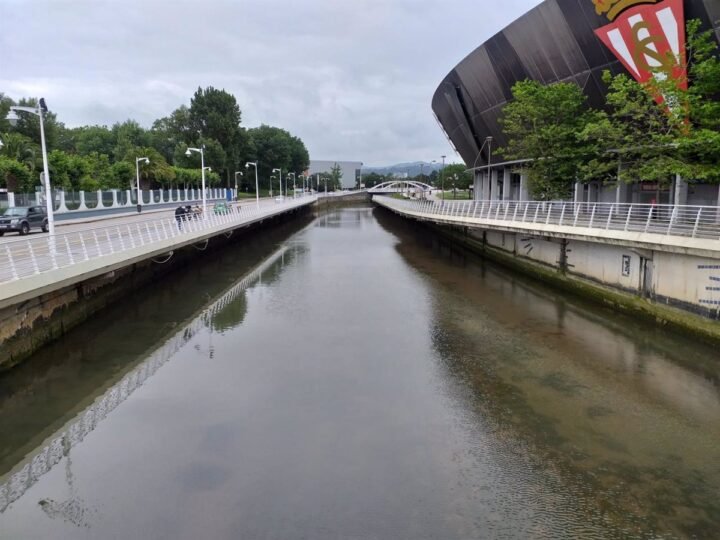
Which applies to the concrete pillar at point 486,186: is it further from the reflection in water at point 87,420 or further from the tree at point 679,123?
the reflection in water at point 87,420

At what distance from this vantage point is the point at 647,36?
24328 mm

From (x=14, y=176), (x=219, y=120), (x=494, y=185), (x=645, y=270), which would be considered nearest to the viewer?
(x=645, y=270)

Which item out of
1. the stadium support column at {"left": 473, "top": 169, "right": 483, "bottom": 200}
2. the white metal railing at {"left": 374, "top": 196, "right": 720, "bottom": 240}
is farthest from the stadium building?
the stadium support column at {"left": 473, "top": 169, "right": 483, "bottom": 200}

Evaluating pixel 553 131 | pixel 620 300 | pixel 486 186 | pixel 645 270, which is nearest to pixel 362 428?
pixel 645 270

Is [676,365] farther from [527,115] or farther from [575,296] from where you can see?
[527,115]

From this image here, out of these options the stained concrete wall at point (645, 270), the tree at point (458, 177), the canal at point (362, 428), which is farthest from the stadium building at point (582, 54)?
the tree at point (458, 177)

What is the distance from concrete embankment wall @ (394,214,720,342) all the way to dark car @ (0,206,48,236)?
2612cm

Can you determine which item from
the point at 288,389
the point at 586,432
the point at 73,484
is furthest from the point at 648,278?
the point at 73,484

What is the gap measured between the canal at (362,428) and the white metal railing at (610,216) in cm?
342

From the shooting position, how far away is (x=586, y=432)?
10.9m

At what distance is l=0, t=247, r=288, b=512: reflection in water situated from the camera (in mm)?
8930

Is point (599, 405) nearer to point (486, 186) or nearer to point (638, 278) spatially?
point (638, 278)

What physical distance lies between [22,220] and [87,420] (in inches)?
775

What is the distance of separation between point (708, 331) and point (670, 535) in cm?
1093
